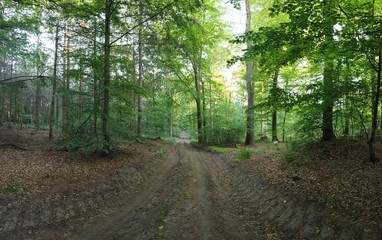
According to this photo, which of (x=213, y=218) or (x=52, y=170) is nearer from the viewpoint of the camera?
(x=213, y=218)

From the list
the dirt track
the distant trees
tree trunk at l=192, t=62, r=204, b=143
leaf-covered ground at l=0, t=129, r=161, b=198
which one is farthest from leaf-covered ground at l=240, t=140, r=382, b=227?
tree trunk at l=192, t=62, r=204, b=143

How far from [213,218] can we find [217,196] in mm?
1968

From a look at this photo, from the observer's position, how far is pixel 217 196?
8172 mm

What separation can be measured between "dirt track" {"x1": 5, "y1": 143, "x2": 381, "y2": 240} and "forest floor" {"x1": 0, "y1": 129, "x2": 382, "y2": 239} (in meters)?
0.02

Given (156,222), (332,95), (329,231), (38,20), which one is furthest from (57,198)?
(38,20)

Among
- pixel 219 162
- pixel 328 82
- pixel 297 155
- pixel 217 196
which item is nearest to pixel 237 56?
pixel 328 82

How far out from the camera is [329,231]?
4.72 metres

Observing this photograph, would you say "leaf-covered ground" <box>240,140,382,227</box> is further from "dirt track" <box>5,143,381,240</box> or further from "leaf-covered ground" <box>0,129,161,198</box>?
"leaf-covered ground" <box>0,129,161,198</box>

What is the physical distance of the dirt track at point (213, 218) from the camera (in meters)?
5.14

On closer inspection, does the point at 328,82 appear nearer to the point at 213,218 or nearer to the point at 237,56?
the point at 237,56

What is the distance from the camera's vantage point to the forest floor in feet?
17.1

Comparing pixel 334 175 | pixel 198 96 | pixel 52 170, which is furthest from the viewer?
pixel 198 96

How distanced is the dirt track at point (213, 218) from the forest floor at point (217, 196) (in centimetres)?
2

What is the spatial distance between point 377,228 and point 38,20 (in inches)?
644
